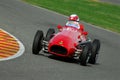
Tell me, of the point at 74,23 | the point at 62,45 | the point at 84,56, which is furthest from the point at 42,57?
the point at 74,23

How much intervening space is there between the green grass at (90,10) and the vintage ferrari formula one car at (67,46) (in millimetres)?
11862

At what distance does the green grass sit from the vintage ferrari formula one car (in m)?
11.9

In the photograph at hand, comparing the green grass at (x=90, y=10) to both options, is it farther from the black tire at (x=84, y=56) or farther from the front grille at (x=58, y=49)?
the front grille at (x=58, y=49)

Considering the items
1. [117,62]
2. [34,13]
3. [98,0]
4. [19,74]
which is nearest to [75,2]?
[98,0]

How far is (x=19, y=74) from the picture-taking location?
492 inches

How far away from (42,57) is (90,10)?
18776 millimetres

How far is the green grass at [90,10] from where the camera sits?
30.3 metres

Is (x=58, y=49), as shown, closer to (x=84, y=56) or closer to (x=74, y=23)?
(x=84, y=56)

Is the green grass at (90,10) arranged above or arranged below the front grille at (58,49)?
above

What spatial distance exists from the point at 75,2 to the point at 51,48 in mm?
22072

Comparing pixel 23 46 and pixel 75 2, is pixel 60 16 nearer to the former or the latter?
pixel 75 2

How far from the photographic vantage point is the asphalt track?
43.0 feet

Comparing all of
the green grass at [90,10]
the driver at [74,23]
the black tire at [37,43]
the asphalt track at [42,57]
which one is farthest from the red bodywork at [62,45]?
the green grass at [90,10]

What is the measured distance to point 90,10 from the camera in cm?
3447
